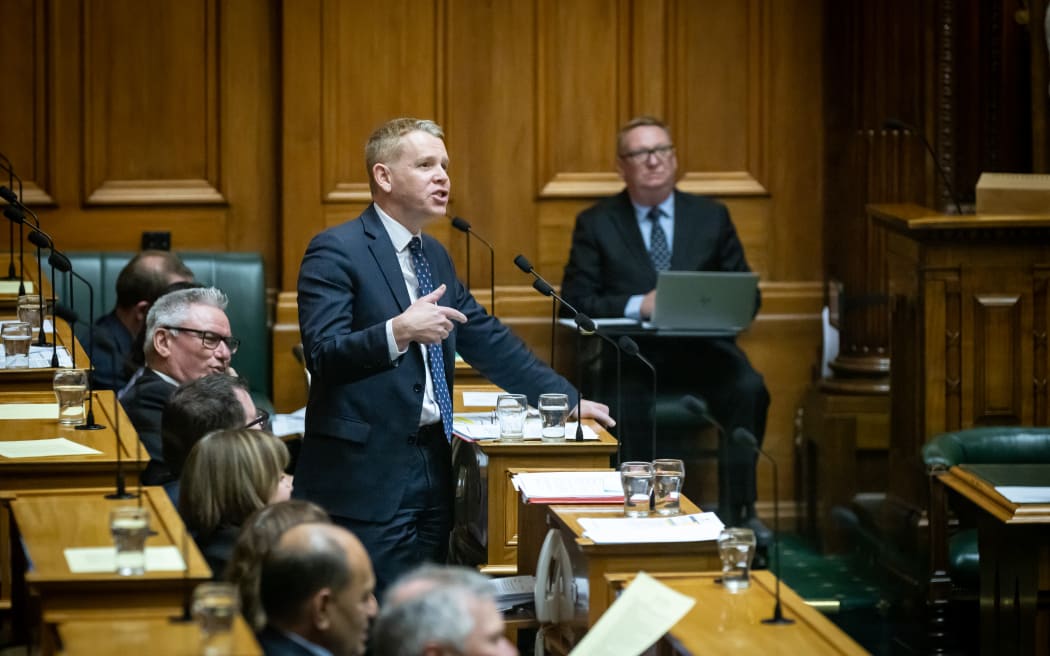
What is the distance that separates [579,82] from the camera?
7164 mm

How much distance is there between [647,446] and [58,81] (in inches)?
108

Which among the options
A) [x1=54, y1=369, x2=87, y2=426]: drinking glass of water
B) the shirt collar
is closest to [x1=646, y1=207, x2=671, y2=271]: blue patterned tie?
the shirt collar

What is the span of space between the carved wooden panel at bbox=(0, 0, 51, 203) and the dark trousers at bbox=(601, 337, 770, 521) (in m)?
2.39

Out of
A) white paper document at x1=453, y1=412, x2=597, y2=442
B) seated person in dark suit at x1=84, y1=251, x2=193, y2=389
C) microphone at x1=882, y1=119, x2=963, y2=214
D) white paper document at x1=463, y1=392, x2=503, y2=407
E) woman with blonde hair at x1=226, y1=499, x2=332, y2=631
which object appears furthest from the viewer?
microphone at x1=882, y1=119, x2=963, y2=214

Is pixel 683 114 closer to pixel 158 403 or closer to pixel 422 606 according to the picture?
pixel 158 403

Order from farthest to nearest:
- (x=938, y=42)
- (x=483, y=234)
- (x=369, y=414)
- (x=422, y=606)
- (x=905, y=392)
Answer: (x=483, y=234) → (x=938, y=42) → (x=905, y=392) → (x=369, y=414) → (x=422, y=606)

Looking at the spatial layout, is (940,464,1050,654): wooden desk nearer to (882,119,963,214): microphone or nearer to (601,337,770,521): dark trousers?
(882,119,963,214): microphone

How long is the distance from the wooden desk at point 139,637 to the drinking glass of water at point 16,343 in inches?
82.3

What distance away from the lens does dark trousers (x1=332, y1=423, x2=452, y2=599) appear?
437 cm

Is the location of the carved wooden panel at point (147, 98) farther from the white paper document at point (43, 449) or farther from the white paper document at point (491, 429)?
the white paper document at point (43, 449)

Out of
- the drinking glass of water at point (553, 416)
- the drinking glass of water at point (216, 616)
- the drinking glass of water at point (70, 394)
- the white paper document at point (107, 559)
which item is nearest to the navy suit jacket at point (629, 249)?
the drinking glass of water at point (553, 416)

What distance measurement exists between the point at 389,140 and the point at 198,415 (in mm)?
943

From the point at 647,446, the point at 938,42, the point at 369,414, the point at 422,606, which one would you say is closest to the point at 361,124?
the point at 647,446

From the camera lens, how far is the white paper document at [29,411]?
174 inches
